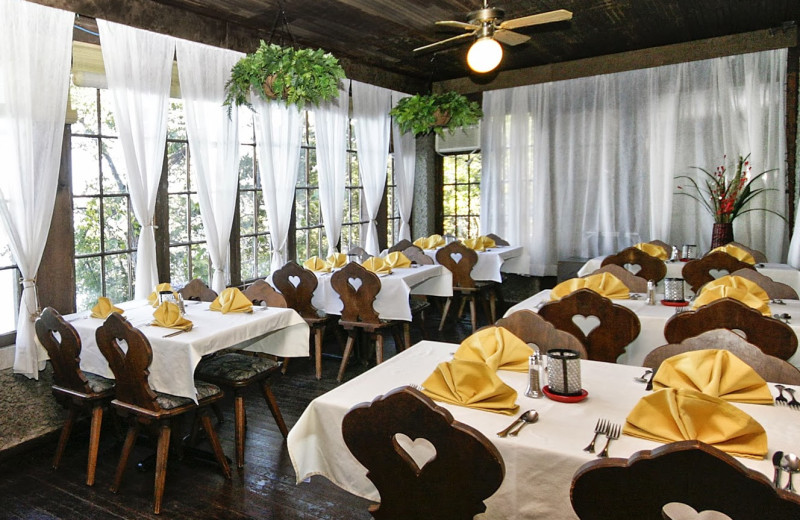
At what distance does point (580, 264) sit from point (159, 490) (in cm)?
543

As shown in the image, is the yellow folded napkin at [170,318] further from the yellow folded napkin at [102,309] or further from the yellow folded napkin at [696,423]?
the yellow folded napkin at [696,423]

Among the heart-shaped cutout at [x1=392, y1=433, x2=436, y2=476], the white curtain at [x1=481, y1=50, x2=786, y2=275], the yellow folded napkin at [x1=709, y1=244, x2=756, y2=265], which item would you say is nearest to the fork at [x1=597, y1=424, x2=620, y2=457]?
the heart-shaped cutout at [x1=392, y1=433, x2=436, y2=476]

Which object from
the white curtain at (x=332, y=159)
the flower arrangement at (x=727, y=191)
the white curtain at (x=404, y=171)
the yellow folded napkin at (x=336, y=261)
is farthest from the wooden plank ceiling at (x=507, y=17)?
the yellow folded napkin at (x=336, y=261)

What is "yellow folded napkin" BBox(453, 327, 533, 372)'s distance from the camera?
230 cm

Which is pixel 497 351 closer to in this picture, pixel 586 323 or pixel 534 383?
pixel 534 383

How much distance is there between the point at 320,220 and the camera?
6438 millimetres

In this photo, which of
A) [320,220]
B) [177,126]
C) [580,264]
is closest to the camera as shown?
[177,126]

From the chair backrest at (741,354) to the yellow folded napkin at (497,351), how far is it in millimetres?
518

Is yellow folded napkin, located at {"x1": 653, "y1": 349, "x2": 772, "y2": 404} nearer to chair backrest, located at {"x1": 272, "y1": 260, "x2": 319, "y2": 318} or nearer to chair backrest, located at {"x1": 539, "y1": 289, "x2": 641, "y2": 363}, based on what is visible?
chair backrest, located at {"x1": 539, "y1": 289, "x2": 641, "y2": 363}

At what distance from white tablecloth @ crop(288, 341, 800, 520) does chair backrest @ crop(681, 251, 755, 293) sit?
9.27 feet

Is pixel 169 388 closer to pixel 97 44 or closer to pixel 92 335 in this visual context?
pixel 92 335

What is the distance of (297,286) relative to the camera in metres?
4.80

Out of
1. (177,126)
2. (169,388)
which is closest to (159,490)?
(169,388)

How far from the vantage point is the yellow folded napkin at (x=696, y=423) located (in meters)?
1.51
